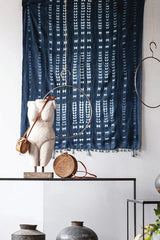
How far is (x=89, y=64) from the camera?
3.08 m

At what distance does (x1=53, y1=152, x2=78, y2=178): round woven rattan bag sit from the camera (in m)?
2.74

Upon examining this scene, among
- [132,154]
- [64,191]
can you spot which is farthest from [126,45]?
[64,191]

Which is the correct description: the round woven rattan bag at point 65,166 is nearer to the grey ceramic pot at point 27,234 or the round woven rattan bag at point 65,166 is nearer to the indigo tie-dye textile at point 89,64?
the indigo tie-dye textile at point 89,64

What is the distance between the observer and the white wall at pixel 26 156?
3.01 meters

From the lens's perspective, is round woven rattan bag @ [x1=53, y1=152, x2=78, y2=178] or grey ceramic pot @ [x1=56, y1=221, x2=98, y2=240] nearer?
grey ceramic pot @ [x1=56, y1=221, x2=98, y2=240]

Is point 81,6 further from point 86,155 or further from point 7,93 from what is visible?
point 86,155

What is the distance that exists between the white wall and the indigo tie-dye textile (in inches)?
2.6

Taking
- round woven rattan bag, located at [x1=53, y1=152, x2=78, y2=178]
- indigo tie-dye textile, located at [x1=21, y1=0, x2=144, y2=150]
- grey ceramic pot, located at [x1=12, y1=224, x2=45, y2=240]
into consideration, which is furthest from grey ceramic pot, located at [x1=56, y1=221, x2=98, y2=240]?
indigo tie-dye textile, located at [x1=21, y1=0, x2=144, y2=150]

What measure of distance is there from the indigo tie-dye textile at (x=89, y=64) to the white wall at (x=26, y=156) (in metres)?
0.07

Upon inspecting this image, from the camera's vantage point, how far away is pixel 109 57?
121 inches

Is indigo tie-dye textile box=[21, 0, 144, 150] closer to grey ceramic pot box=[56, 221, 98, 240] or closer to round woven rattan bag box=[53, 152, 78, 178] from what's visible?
round woven rattan bag box=[53, 152, 78, 178]

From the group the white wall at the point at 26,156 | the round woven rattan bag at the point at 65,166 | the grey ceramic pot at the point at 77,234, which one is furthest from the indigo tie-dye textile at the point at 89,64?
the grey ceramic pot at the point at 77,234

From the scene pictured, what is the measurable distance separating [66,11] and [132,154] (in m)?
1.12

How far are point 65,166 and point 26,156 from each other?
0.40 m
